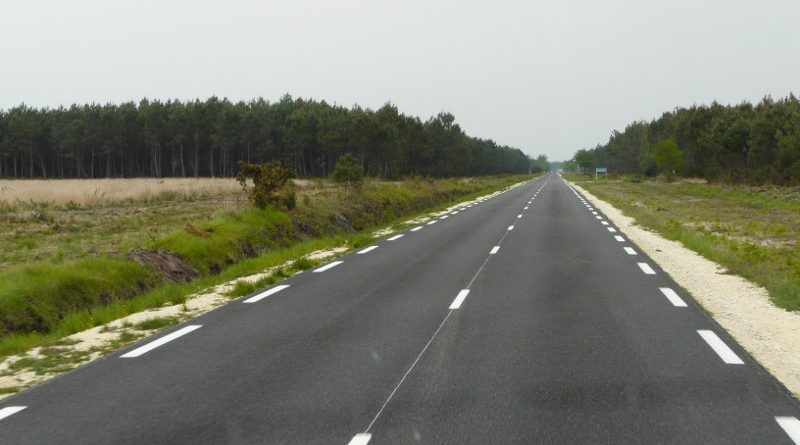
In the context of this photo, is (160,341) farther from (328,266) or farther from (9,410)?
(328,266)

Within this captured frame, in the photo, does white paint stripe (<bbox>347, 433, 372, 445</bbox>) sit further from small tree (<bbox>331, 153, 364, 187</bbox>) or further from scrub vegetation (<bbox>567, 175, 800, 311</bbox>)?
small tree (<bbox>331, 153, 364, 187</bbox>)

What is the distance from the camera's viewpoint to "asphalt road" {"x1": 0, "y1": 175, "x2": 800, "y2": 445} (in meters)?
4.02

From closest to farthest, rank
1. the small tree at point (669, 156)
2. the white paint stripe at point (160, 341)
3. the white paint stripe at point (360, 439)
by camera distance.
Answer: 1. the white paint stripe at point (360, 439)
2. the white paint stripe at point (160, 341)
3. the small tree at point (669, 156)

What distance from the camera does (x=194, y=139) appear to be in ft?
300

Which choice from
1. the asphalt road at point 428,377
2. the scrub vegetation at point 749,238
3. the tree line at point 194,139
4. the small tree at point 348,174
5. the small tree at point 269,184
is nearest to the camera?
the asphalt road at point 428,377

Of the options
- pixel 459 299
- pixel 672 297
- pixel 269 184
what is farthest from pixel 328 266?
pixel 269 184

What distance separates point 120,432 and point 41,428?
1.84ft

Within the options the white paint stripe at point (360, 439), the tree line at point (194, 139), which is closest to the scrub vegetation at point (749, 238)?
the white paint stripe at point (360, 439)

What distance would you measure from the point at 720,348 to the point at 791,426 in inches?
77.7

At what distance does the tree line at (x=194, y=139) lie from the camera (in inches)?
3484

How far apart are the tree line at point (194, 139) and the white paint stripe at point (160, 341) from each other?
7598cm

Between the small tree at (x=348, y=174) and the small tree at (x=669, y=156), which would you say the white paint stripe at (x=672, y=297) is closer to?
the small tree at (x=348, y=174)

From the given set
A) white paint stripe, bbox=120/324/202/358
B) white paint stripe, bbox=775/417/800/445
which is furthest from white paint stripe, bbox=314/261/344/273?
white paint stripe, bbox=775/417/800/445

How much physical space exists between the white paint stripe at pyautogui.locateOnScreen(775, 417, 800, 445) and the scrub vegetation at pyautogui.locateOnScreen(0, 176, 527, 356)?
685 centimetres
